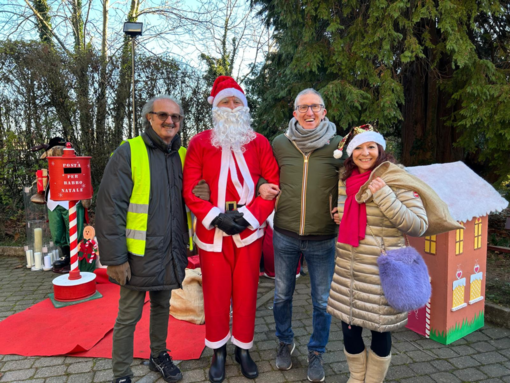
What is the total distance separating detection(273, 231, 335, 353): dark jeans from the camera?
108 inches

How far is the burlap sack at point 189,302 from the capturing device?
377cm

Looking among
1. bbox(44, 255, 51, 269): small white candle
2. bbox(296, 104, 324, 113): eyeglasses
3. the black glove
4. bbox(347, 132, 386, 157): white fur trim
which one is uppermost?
bbox(296, 104, 324, 113): eyeglasses

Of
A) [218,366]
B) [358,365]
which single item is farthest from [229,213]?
[358,365]

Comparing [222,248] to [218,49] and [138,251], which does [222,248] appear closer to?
[138,251]

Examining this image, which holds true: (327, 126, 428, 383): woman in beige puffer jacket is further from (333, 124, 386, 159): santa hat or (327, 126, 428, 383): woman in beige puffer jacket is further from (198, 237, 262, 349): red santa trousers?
(198, 237, 262, 349): red santa trousers

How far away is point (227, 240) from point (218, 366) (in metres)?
0.99

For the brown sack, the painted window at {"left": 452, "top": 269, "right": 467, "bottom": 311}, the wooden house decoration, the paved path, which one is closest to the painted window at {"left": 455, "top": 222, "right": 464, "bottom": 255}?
the wooden house decoration

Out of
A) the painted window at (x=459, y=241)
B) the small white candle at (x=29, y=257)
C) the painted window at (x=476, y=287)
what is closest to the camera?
the painted window at (x=459, y=241)

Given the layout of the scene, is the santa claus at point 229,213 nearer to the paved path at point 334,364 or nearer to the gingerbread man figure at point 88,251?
the paved path at point 334,364

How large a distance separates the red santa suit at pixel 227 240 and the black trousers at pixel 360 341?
778mm

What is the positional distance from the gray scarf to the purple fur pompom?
0.95 m

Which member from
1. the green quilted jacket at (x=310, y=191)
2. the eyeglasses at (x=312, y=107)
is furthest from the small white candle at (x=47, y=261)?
the eyeglasses at (x=312, y=107)

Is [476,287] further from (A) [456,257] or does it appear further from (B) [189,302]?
(B) [189,302]

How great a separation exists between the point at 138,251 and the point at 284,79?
6083 mm
